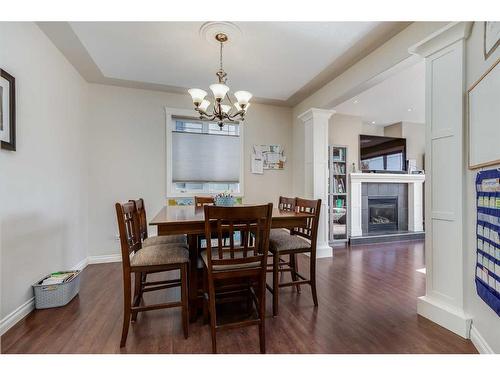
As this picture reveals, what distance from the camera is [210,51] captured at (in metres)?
2.43

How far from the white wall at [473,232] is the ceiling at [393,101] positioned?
4.40 feet

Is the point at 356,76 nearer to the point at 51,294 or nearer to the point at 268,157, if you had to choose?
the point at 268,157

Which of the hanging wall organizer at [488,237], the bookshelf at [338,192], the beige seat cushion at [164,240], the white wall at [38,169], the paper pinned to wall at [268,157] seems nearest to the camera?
the hanging wall organizer at [488,237]

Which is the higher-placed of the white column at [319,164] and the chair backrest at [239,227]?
the white column at [319,164]

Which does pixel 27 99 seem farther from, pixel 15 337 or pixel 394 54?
pixel 394 54

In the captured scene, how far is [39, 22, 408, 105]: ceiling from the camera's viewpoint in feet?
6.83

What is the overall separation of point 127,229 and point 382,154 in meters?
5.07

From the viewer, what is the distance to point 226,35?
2150 mm

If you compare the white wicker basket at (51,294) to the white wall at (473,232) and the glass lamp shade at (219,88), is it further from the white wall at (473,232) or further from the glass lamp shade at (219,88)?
the white wall at (473,232)

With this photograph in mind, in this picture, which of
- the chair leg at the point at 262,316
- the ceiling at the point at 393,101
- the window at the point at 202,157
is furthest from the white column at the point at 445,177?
the window at the point at 202,157

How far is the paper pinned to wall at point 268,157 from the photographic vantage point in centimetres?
399

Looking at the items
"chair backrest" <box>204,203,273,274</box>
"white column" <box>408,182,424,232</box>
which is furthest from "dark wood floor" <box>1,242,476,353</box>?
"white column" <box>408,182,424,232</box>

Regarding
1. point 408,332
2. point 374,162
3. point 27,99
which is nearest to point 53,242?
point 27,99

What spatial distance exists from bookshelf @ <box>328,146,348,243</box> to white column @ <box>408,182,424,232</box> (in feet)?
6.17
